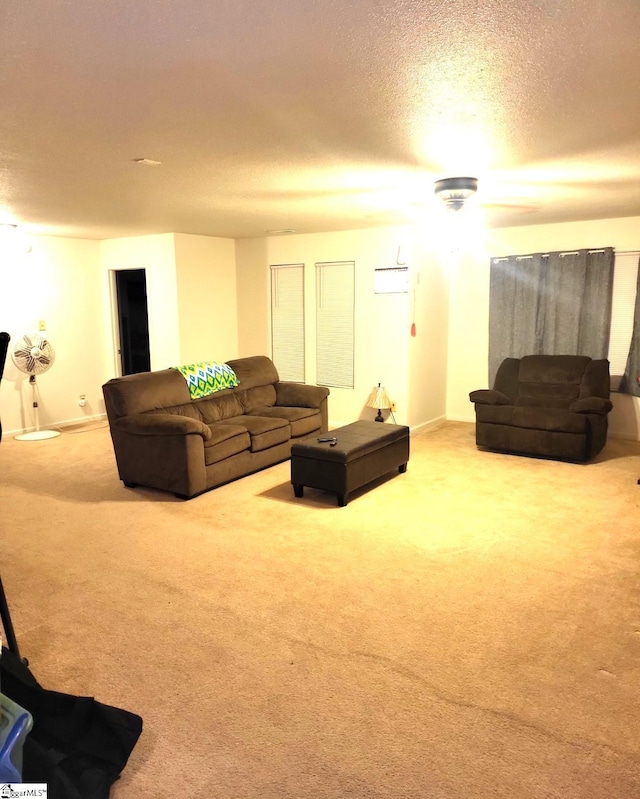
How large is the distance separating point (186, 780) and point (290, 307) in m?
5.78

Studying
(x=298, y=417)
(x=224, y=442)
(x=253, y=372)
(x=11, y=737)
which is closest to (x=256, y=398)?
(x=253, y=372)

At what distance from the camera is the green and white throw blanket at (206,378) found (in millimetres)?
5402

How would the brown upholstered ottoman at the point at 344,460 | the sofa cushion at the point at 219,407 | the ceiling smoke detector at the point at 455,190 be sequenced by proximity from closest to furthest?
1. the ceiling smoke detector at the point at 455,190
2. the brown upholstered ottoman at the point at 344,460
3. the sofa cushion at the point at 219,407

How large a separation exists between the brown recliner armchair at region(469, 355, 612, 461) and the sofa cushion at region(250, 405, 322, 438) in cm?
157

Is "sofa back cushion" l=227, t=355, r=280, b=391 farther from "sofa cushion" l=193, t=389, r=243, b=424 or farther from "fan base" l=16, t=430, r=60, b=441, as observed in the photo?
"fan base" l=16, t=430, r=60, b=441

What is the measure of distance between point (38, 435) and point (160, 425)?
9.29 feet

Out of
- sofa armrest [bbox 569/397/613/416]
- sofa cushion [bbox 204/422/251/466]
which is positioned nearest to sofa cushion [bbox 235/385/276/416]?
sofa cushion [bbox 204/422/251/466]

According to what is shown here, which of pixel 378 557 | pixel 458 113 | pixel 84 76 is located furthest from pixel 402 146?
pixel 378 557

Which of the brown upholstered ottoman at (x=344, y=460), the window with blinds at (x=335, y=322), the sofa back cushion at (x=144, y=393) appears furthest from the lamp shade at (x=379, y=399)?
the sofa back cushion at (x=144, y=393)

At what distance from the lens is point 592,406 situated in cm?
525

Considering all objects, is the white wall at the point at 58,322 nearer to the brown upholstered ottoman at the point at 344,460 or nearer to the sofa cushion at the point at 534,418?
the brown upholstered ottoman at the point at 344,460

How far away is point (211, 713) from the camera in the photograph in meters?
2.20

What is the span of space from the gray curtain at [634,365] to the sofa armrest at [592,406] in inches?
31.5

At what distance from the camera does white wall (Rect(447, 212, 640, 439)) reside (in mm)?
6020
